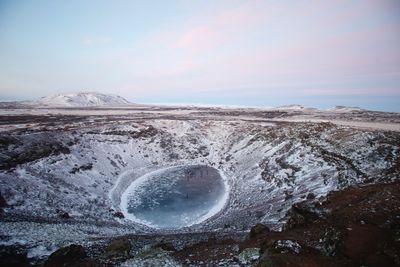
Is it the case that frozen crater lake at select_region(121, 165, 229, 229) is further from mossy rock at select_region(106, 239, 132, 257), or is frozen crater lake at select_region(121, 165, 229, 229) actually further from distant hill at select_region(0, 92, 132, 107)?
distant hill at select_region(0, 92, 132, 107)

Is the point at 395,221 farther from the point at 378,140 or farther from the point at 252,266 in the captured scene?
the point at 378,140

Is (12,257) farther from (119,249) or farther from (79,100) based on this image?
(79,100)

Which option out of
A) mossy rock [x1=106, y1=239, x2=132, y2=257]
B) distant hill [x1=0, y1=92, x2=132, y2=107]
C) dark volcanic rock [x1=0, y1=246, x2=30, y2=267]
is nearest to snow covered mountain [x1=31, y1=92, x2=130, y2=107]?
distant hill [x1=0, y1=92, x2=132, y2=107]

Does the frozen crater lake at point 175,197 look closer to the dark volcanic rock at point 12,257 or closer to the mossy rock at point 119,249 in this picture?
the mossy rock at point 119,249

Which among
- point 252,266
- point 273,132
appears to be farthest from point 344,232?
point 273,132

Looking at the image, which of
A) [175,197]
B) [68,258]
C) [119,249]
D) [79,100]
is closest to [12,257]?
[68,258]
